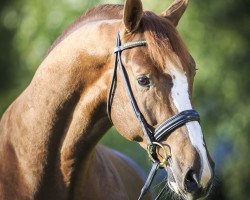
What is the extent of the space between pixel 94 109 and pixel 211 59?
611 cm

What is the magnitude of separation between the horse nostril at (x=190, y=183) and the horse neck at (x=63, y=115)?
2.30ft

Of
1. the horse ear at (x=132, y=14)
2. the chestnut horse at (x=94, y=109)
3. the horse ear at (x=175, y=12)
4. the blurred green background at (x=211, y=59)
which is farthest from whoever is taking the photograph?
the blurred green background at (x=211, y=59)

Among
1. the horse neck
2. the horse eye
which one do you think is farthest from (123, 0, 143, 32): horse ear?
the horse eye

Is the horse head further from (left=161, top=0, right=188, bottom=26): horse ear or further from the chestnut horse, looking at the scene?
(left=161, top=0, right=188, bottom=26): horse ear

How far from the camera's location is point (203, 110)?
1149 centimetres

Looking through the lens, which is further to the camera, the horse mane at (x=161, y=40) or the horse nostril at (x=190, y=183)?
the horse mane at (x=161, y=40)

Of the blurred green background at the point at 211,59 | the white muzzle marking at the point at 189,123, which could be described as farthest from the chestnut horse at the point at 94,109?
the blurred green background at the point at 211,59

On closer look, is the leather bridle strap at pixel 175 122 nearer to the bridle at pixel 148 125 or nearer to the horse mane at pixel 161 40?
the bridle at pixel 148 125

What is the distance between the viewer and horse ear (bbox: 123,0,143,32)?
15.4ft

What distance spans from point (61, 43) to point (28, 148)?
630 millimetres

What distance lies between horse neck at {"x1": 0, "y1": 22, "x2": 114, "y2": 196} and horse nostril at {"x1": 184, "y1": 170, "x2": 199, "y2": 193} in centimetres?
70

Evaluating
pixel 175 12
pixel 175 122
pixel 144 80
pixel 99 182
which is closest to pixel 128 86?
pixel 144 80

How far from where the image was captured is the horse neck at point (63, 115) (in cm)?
489

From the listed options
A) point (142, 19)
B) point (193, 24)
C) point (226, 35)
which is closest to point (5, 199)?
point (142, 19)
